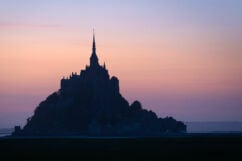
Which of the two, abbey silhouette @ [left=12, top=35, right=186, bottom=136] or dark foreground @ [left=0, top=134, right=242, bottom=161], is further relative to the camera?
abbey silhouette @ [left=12, top=35, right=186, bottom=136]

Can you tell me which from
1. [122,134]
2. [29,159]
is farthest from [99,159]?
[122,134]

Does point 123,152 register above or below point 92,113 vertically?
below

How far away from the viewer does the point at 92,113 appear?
190m

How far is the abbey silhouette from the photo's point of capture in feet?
615

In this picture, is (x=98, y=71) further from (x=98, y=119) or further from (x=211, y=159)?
(x=211, y=159)

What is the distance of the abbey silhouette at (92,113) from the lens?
188 meters

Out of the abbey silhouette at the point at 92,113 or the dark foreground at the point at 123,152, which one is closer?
the dark foreground at the point at 123,152

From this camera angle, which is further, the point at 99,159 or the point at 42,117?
the point at 42,117

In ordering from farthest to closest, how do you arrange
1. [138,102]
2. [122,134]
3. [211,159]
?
[138,102] < [122,134] < [211,159]

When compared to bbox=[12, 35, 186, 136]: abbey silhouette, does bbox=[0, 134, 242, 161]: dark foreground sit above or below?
below

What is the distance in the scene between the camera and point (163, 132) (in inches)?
7603

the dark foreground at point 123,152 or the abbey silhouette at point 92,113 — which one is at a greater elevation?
the abbey silhouette at point 92,113

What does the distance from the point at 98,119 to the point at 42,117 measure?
15.4 meters

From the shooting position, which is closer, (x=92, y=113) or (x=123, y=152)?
(x=123, y=152)
